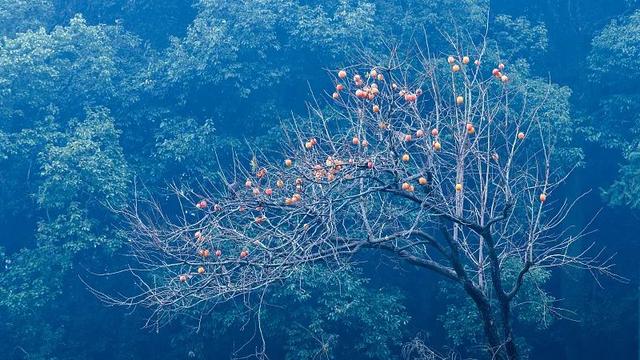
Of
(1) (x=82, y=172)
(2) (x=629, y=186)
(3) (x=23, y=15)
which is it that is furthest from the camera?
(3) (x=23, y=15)

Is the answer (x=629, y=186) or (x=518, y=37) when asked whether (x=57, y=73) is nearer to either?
(x=518, y=37)

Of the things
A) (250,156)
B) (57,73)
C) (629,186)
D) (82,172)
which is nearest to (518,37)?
(629,186)

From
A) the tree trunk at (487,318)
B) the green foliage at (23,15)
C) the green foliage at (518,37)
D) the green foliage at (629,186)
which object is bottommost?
the tree trunk at (487,318)

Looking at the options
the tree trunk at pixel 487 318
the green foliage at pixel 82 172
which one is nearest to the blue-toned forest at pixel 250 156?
the green foliage at pixel 82 172

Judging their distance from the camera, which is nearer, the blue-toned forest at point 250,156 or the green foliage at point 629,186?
the blue-toned forest at point 250,156

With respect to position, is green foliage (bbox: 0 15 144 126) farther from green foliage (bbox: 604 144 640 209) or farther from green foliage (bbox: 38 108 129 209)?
green foliage (bbox: 604 144 640 209)

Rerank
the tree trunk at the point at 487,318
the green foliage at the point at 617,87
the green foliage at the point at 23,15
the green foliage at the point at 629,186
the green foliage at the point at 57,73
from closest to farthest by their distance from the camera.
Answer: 1. the tree trunk at the point at 487,318
2. the green foliage at the point at 629,186
3. the green foliage at the point at 57,73
4. the green foliage at the point at 617,87
5. the green foliage at the point at 23,15

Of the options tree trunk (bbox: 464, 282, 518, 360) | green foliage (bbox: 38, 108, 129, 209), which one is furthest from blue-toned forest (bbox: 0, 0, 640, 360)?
tree trunk (bbox: 464, 282, 518, 360)

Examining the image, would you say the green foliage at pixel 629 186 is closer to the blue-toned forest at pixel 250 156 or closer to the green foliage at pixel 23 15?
the blue-toned forest at pixel 250 156

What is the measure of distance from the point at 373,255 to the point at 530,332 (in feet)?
7.84

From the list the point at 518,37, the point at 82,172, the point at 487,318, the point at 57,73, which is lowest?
the point at 82,172

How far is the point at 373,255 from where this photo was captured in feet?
30.4

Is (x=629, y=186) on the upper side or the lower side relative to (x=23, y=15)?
upper

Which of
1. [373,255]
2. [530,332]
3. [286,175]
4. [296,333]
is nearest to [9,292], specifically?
[296,333]
